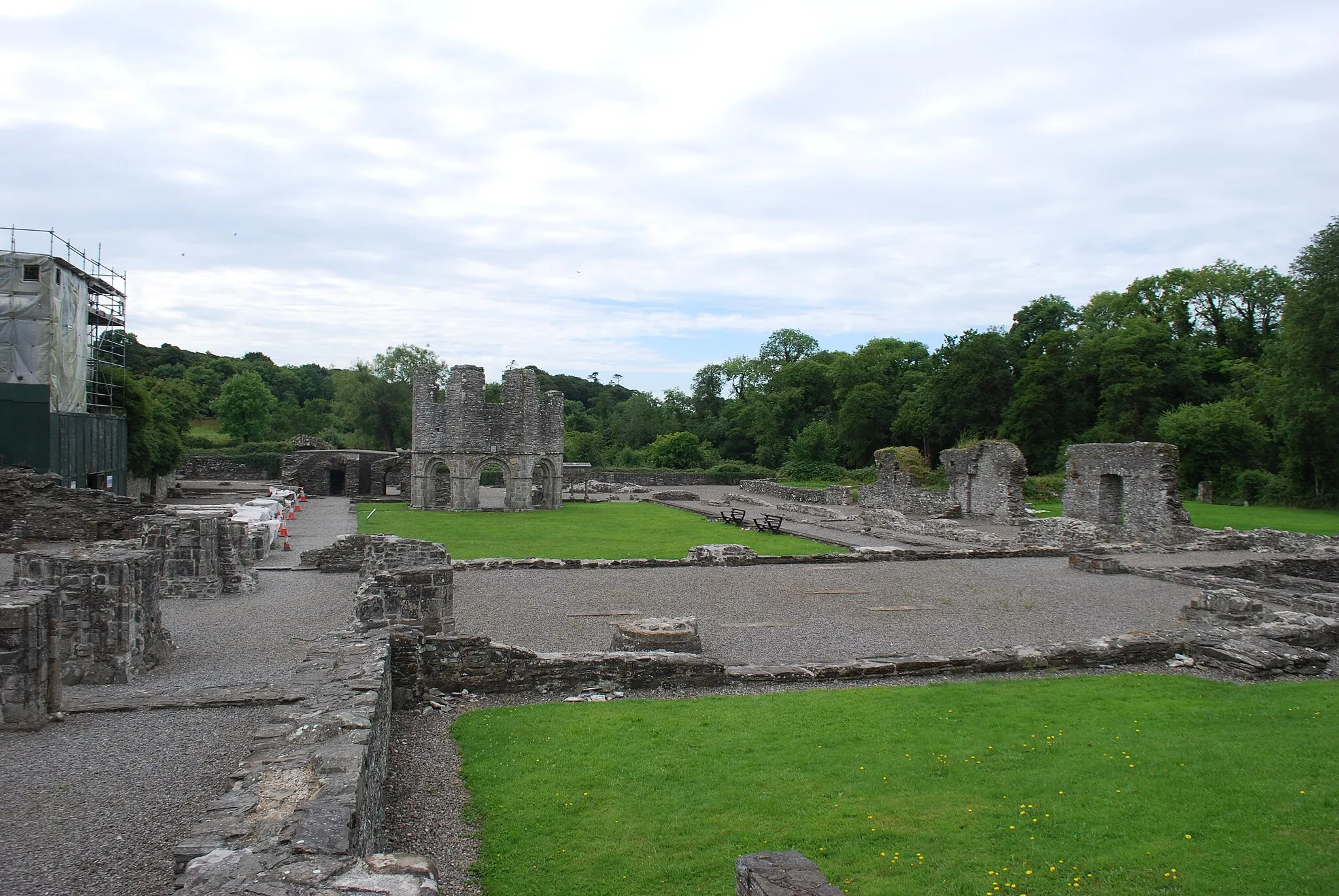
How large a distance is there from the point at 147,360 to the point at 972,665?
239 feet

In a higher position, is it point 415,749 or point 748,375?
point 748,375

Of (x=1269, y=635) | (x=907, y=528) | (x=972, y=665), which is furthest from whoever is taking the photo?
(x=907, y=528)

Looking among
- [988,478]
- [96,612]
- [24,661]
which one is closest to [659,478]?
[988,478]

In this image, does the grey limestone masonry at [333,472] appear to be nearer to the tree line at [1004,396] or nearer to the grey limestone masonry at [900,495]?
the tree line at [1004,396]

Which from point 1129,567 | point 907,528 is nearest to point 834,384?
point 907,528

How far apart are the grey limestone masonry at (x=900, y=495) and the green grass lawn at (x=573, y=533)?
7369 millimetres

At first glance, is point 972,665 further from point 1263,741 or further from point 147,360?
point 147,360

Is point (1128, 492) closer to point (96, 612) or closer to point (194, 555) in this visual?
point (194, 555)

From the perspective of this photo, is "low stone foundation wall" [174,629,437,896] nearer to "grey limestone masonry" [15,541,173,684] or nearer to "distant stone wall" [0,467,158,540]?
"grey limestone masonry" [15,541,173,684]

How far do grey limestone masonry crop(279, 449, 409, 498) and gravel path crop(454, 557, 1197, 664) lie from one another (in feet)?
86.0

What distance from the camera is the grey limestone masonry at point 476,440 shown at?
34875mm

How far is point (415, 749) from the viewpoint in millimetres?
7336

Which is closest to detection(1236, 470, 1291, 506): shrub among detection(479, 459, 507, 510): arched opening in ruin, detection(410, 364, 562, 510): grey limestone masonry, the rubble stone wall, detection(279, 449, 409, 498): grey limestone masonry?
detection(410, 364, 562, 510): grey limestone masonry

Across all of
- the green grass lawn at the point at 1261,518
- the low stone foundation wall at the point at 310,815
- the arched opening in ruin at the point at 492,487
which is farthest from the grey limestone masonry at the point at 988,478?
the low stone foundation wall at the point at 310,815
